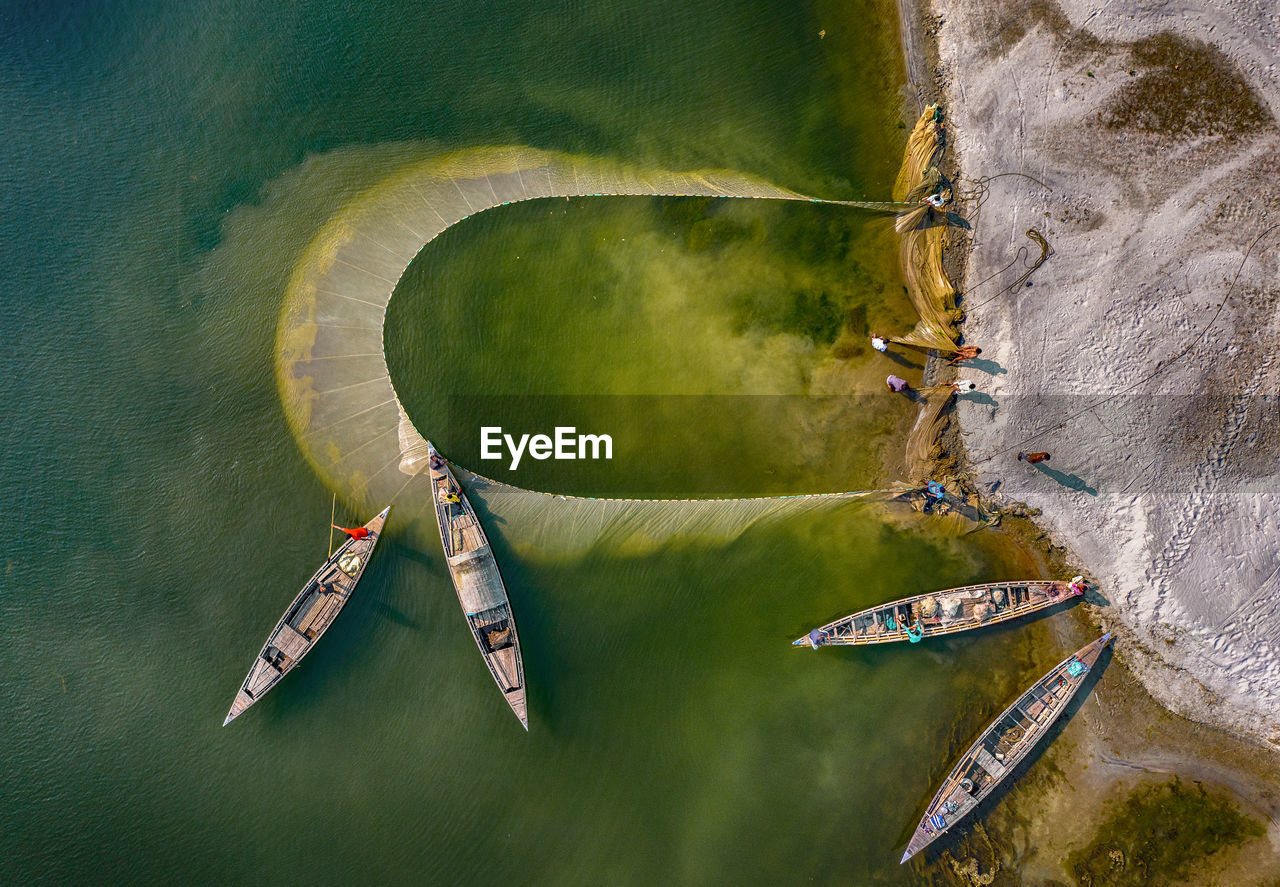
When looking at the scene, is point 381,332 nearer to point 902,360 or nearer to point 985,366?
point 902,360

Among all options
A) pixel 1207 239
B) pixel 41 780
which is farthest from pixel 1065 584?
pixel 41 780

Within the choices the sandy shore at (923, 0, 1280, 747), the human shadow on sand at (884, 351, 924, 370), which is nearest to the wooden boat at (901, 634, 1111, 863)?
the sandy shore at (923, 0, 1280, 747)

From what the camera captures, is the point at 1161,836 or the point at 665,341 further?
the point at 665,341

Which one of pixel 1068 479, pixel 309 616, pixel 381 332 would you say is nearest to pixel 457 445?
pixel 381 332

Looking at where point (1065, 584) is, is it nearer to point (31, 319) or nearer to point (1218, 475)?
point (1218, 475)

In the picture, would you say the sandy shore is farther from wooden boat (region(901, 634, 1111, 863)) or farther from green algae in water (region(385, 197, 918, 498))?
green algae in water (region(385, 197, 918, 498))

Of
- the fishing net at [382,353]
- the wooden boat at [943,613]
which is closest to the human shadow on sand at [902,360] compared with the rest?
the fishing net at [382,353]
